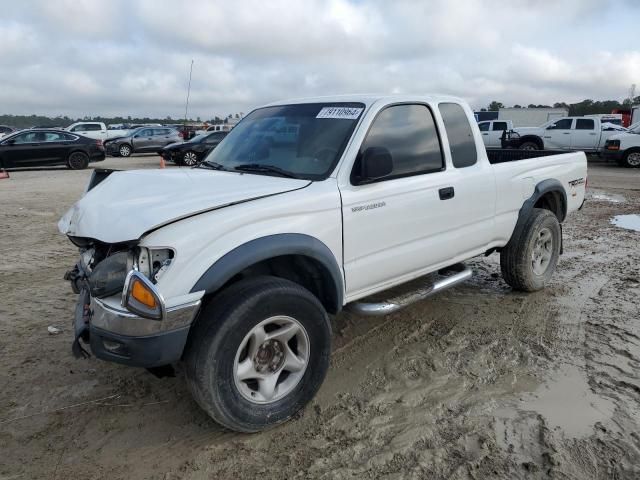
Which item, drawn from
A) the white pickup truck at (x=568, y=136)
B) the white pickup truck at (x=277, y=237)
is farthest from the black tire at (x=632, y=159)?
the white pickup truck at (x=277, y=237)

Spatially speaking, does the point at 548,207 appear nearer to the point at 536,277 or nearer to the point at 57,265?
the point at 536,277

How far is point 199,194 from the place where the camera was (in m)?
2.93

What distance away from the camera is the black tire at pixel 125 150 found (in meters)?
24.7

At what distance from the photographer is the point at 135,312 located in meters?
2.47

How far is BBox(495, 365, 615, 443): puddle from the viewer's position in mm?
3002

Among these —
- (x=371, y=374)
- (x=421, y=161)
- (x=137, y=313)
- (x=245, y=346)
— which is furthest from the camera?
(x=421, y=161)

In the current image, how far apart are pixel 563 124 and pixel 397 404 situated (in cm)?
2139

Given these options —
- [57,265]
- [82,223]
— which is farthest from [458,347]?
[57,265]

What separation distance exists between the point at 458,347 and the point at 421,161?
1.49m

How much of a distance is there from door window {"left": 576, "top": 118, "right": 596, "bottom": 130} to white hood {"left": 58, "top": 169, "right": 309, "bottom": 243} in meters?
21.1

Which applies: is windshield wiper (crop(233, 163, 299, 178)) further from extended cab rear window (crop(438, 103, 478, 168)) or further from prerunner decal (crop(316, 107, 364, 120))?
extended cab rear window (crop(438, 103, 478, 168))

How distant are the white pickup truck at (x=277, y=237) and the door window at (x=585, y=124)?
19.0 meters

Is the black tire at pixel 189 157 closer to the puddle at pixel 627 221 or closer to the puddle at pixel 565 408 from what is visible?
the puddle at pixel 627 221

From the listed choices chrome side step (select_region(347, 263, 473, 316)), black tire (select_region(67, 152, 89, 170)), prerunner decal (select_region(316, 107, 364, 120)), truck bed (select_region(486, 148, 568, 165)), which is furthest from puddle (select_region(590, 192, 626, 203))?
black tire (select_region(67, 152, 89, 170))
